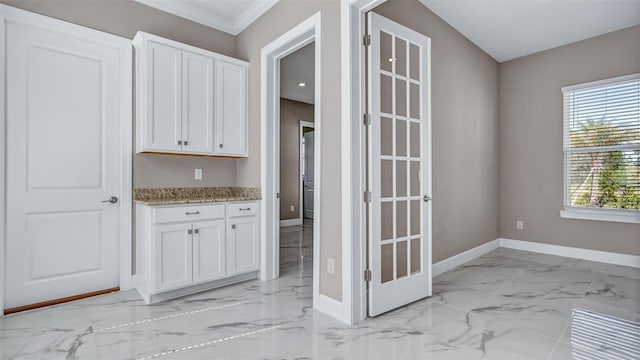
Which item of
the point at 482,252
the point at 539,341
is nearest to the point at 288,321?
the point at 539,341

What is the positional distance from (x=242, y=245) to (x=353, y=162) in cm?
152

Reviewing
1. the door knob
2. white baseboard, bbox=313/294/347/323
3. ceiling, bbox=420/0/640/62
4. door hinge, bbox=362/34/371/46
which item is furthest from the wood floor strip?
ceiling, bbox=420/0/640/62

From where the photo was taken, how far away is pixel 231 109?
3377 millimetres

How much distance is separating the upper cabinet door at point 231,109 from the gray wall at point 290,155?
3410mm

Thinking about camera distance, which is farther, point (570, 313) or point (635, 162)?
point (635, 162)

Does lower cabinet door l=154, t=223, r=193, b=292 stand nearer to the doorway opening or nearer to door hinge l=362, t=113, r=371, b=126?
door hinge l=362, t=113, r=371, b=126

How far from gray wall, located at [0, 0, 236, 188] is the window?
4.40m

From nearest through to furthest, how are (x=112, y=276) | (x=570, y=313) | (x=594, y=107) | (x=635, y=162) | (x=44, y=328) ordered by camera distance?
(x=44, y=328) → (x=570, y=313) → (x=112, y=276) → (x=635, y=162) → (x=594, y=107)

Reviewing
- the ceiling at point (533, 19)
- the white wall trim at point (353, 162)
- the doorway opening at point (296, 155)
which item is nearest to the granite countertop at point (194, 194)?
the white wall trim at point (353, 162)

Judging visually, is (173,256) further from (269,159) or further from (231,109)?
(231,109)

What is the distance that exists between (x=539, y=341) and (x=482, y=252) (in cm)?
245

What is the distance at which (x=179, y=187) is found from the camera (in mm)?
3309

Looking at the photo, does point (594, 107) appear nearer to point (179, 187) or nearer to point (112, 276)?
point (179, 187)

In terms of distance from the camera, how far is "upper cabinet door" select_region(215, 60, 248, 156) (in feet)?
10.8
